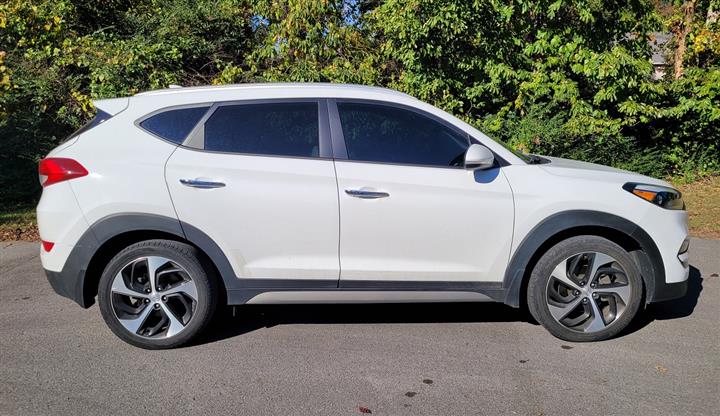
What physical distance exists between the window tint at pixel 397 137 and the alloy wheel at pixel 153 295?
4.65 ft

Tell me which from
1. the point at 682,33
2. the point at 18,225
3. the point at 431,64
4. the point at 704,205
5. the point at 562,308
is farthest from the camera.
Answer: the point at 682,33

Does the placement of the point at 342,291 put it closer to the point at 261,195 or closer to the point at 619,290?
the point at 261,195

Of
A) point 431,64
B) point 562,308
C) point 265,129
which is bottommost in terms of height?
point 562,308

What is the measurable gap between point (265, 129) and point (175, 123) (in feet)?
Answer: 1.99

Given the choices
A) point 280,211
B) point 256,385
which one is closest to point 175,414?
point 256,385

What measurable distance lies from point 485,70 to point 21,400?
25.2 ft

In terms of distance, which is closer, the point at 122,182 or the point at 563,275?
the point at 122,182

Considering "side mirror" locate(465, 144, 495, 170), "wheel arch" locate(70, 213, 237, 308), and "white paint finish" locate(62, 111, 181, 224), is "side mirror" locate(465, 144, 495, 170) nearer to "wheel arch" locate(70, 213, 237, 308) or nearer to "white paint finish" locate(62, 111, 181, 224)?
"wheel arch" locate(70, 213, 237, 308)

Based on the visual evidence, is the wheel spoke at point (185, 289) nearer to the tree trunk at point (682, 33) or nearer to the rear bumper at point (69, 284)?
the rear bumper at point (69, 284)

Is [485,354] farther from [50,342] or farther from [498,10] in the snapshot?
[498,10]

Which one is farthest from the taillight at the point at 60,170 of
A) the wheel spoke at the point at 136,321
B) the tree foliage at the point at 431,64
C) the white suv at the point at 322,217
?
the tree foliage at the point at 431,64

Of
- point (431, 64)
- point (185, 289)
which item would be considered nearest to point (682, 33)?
point (431, 64)

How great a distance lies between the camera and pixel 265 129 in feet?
15.0

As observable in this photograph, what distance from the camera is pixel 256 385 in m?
4.01
